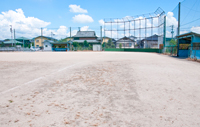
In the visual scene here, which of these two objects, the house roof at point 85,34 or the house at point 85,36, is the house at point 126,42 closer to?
the house at point 85,36

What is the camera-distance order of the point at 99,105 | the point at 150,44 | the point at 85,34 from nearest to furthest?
the point at 99,105, the point at 150,44, the point at 85,34

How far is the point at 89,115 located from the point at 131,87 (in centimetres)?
196

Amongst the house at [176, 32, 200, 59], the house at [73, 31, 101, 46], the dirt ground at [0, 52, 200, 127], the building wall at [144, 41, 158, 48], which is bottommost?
the dirt ground at [0, 52, 200, 127]

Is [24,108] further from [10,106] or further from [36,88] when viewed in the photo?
[36,88]

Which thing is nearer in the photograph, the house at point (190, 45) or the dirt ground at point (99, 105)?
the dirt ground at point (99, 105)

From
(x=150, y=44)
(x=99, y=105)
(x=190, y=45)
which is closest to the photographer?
(x=99, y=105)

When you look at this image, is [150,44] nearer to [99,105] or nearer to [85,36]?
[85,36]

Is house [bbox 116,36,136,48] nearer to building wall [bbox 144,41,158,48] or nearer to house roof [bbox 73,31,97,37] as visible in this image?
building wall [bbox 144,41,158,48]

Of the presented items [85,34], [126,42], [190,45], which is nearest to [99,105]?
[190,45]

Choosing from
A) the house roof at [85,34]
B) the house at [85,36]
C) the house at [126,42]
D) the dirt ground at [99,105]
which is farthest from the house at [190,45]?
the house roof at [85,34]

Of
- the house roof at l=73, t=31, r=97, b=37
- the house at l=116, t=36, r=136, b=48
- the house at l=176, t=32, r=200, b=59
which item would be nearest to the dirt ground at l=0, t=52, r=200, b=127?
the house at l=176, t=32, r=200, b=59

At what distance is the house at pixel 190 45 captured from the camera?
1278 centimetres

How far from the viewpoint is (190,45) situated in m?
16.4

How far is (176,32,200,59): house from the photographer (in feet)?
41.9
